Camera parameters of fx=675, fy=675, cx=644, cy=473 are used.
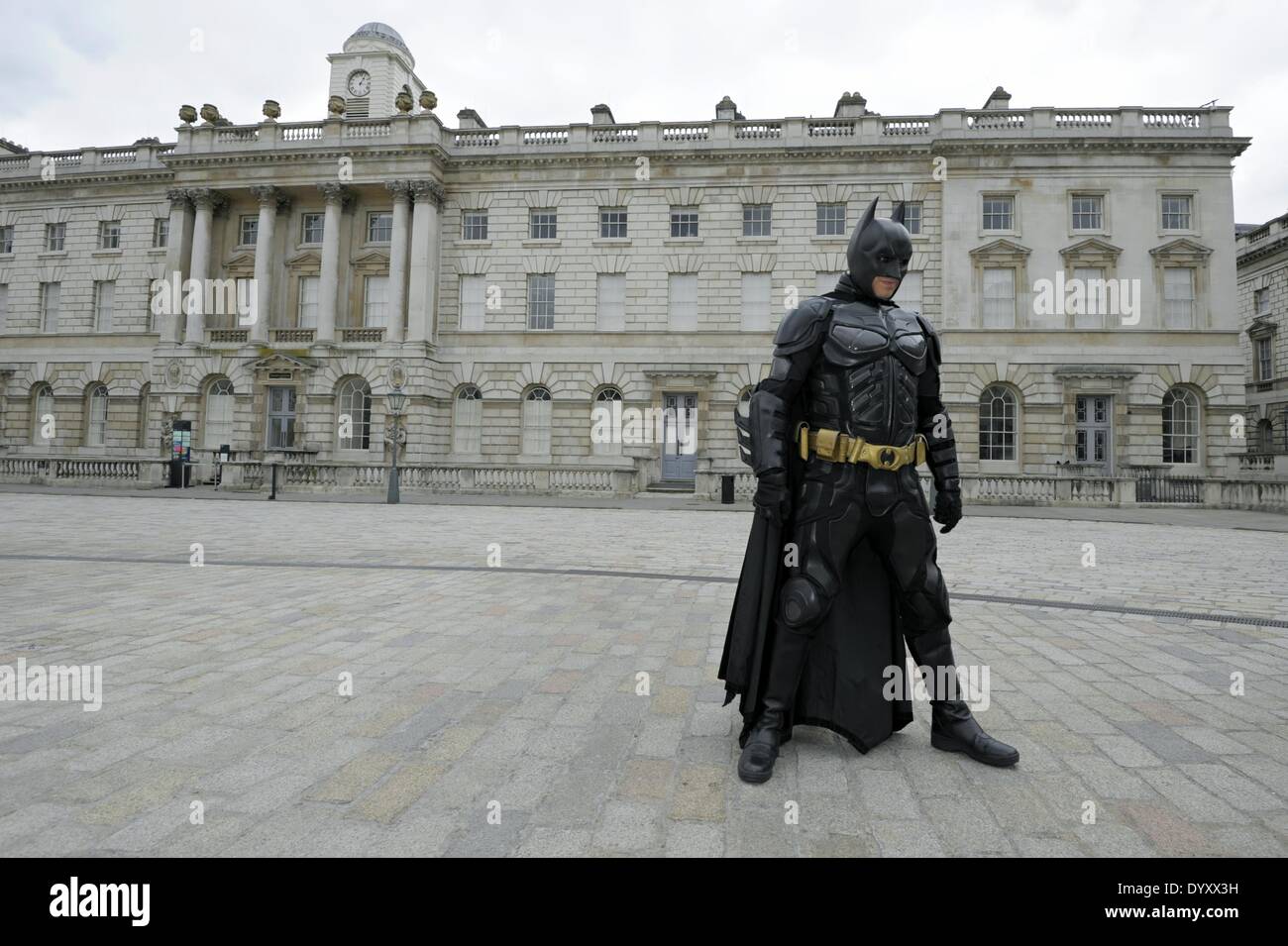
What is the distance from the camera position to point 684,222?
27.4m

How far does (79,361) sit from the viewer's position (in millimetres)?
31266

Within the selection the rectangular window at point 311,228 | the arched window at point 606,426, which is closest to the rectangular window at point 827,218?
the arched window at point 606,426

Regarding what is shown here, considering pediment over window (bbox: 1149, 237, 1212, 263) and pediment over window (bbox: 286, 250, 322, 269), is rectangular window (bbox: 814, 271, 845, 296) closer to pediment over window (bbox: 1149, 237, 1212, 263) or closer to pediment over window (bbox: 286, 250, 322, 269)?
pediment over window (bbox: 1149, 237, 1212, 263)

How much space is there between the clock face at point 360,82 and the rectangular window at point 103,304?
18487 mm

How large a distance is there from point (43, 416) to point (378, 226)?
18756mm

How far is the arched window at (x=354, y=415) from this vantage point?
27578 mm

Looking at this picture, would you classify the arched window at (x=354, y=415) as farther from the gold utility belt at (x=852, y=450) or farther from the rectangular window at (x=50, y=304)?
the gold utility belt at (x=852, y=450)

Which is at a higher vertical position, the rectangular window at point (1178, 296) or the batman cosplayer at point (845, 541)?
the rectangular window at point (1178, 296)

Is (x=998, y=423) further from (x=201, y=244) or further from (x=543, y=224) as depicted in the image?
(x=201, y=244)

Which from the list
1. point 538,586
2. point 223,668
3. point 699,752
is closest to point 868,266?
point 699,752

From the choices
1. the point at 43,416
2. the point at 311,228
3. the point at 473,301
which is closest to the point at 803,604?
the point at 473,301

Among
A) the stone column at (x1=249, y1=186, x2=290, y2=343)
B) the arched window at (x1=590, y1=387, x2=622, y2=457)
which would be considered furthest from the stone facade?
the stone column at (x1=249, y1=186, x2=290, y2=343)

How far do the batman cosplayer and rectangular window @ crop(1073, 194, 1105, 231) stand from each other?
28.3 meters

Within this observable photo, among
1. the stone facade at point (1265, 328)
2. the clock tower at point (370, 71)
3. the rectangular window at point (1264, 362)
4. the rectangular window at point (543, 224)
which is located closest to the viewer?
the rectangular window at point (543, 224)
